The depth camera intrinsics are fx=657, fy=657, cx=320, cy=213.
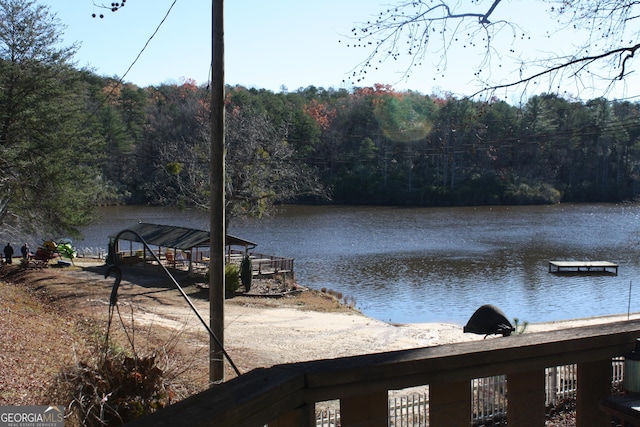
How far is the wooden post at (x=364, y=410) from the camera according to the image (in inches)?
70.1

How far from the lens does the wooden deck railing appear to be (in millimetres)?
1525

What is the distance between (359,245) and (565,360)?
4299 cm

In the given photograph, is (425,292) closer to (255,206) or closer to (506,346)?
(255,206)

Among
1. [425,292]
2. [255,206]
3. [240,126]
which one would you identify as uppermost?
[240,126]

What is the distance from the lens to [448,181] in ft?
274

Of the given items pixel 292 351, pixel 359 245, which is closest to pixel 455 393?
pixel 292 351

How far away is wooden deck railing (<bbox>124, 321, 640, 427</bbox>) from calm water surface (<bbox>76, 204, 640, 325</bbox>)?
2308 centimetres

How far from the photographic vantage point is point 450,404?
1.93 m

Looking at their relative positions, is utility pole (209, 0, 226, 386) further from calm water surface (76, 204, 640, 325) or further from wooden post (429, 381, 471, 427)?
calm water surface (76, 204, 640, 325)

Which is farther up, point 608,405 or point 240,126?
point 240,126

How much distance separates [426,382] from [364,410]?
202mm

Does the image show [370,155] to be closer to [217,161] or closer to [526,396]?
[217,161]

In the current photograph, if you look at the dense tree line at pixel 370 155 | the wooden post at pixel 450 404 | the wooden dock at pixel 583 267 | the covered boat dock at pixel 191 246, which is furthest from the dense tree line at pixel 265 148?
the wooden dock at pixel 583 267

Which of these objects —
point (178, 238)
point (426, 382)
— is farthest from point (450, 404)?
point (178, 238)
